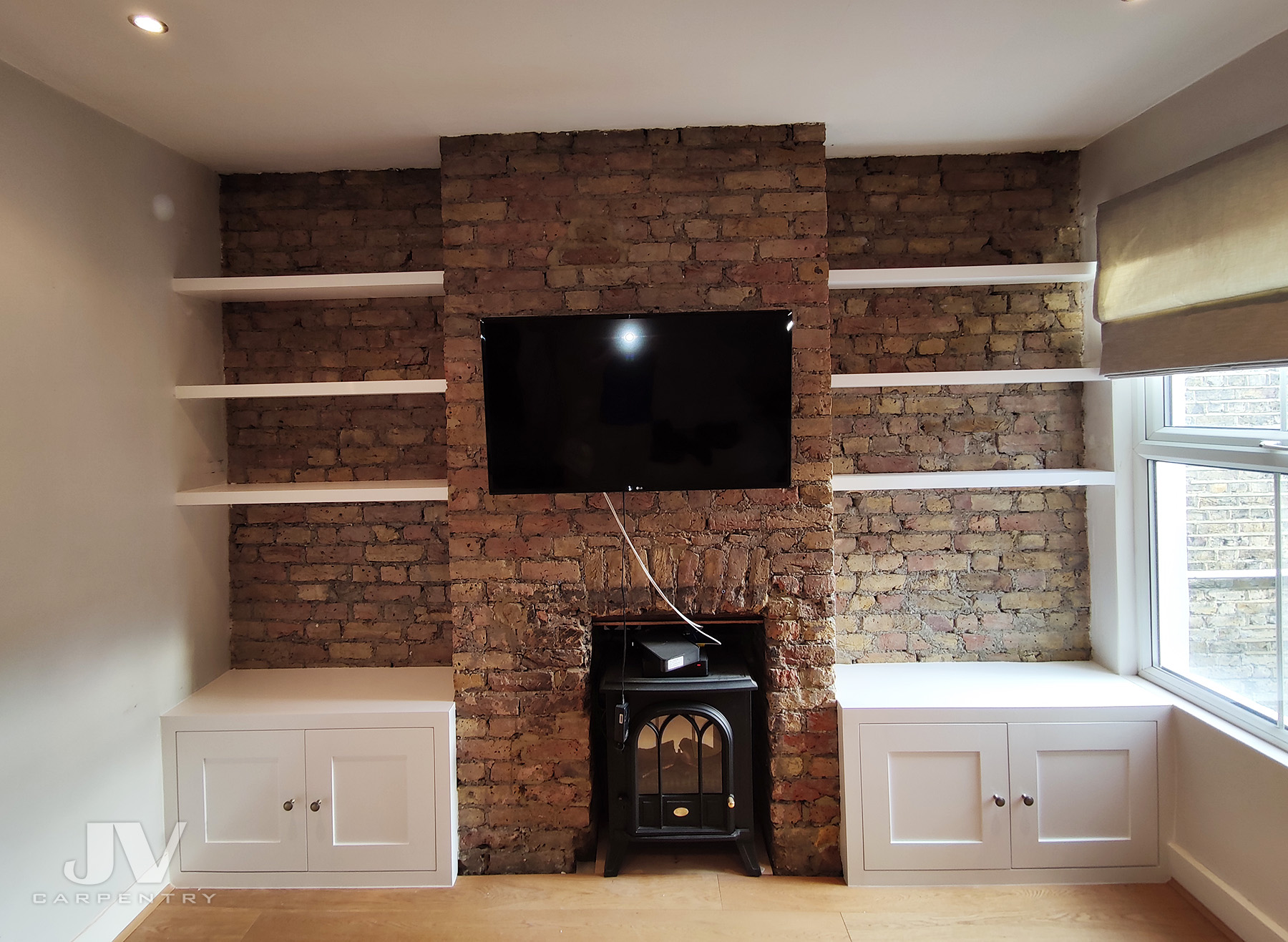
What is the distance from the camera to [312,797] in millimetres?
2555

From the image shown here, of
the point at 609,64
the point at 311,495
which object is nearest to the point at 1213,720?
the point at 609,64

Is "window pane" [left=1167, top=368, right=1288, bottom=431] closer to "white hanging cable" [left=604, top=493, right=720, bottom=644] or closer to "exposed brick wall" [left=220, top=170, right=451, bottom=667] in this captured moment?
"white hanging cable" [left=604, top=493, right=720, bottom=644]

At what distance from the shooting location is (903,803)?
2.53 m

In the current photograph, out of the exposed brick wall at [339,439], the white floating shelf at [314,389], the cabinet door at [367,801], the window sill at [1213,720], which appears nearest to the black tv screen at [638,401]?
the white floating shelf at [314,389]

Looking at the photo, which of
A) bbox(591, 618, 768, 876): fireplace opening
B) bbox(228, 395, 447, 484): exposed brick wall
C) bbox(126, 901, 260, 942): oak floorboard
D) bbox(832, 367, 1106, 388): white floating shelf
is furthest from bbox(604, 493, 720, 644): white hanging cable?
bbox(126, 901, 260, 942): oak floorboard

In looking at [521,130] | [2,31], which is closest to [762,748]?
[521,130]

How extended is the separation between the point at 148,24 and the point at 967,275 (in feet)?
8.55

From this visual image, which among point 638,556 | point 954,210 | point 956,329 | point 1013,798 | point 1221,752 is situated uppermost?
point 954,210

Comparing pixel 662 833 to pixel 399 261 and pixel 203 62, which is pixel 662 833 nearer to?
pixel 399 261

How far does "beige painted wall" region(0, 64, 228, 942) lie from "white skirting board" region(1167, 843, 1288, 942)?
11.3 ft

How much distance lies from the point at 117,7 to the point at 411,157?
1120 mm

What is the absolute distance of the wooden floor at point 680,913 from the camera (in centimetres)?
229

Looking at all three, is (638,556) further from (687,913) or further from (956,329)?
(956,329)

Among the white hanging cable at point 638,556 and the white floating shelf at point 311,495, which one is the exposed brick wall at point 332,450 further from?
the white hanging cable at point 638,556
